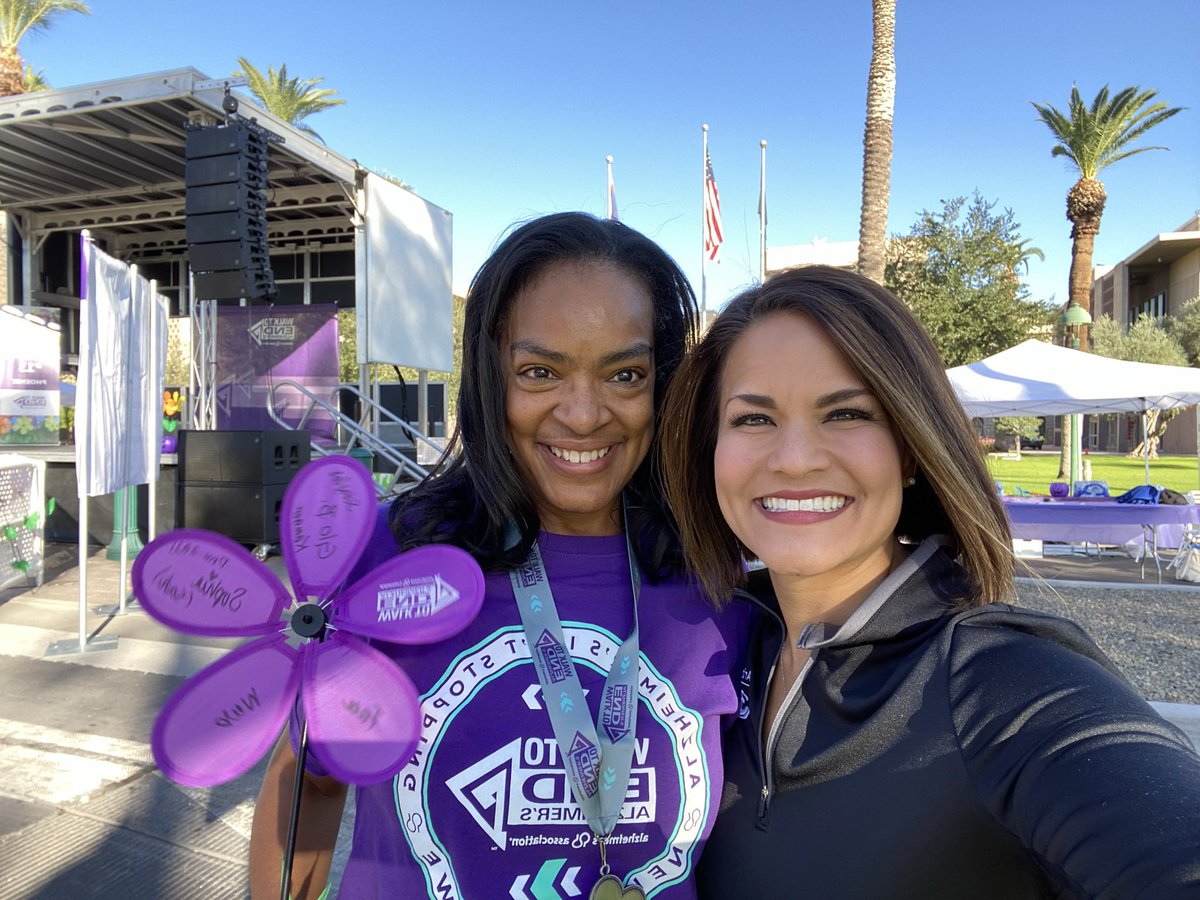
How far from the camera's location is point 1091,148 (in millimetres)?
20469

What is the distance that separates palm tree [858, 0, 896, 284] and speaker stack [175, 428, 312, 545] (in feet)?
25.7

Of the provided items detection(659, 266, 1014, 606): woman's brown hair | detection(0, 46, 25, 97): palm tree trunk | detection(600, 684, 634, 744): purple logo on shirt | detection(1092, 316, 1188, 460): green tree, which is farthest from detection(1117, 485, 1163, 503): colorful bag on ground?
detection(1092, 316, 1188, 460): green tree

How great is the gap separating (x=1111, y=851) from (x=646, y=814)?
61cm

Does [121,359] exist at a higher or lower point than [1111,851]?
higher

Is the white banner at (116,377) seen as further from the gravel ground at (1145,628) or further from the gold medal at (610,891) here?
the gravel ground at (1145,628)

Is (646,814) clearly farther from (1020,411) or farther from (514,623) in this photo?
(1020,411)

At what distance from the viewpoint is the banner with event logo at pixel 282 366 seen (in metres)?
12.0

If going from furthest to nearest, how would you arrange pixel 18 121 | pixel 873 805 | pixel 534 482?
pixel 18 121, pixel 534 482, pixel 873 805

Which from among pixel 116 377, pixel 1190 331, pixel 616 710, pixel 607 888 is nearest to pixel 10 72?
pixel 116 377

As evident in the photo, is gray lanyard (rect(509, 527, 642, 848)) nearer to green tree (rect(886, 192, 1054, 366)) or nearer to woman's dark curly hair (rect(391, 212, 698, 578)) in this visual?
woman's dark curly hair (rect(391, 212, 698, 578))

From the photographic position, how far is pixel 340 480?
3.80 ft

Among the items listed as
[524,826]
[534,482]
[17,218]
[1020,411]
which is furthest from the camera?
[17,218]

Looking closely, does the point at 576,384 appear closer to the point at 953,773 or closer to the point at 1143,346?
the point at 953,773

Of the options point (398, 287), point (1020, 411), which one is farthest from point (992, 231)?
point (398, 287)
